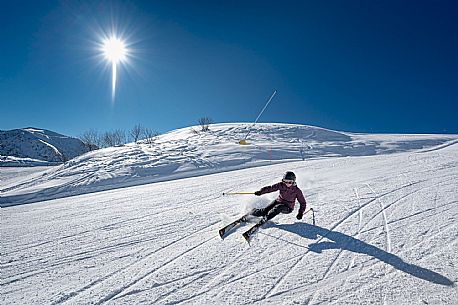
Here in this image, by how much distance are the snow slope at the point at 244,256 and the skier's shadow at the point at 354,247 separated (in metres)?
0.02

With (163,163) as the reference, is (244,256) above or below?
below

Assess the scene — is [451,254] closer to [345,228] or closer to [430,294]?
[430,294]

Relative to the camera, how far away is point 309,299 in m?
2.59

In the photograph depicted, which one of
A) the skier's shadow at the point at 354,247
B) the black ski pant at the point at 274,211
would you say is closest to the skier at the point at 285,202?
the black ski pant at the point at 274,211

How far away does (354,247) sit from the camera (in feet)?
11.9

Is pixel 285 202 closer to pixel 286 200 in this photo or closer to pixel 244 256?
pixel 286 200

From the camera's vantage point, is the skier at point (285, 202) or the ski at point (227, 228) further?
the skier at point (285, 202)

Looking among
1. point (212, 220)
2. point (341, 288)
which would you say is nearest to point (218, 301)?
point (341, 288)

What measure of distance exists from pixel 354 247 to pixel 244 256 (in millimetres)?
1668

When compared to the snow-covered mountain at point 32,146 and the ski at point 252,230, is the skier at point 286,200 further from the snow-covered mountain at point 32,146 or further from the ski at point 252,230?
the snow-covered mountain at point 32,146

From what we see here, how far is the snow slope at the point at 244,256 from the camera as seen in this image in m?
Result: 2.73

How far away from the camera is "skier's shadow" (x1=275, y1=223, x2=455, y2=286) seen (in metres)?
2.86

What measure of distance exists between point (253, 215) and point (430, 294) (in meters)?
2.98

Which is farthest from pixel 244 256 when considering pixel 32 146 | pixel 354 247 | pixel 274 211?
pixel 32 146
